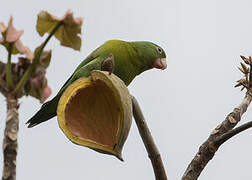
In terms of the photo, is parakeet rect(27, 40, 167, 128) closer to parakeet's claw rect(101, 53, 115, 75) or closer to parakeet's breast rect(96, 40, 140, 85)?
parakeet's breast rect(96, 40, 140, 85)

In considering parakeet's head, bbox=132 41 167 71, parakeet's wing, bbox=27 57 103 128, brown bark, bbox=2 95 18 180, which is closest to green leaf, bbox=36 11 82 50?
brown bark, bbox=2 95 18 180

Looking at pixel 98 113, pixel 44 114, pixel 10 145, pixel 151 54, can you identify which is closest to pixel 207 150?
pixel 98 113

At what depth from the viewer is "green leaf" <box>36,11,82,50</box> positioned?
45.0 inches

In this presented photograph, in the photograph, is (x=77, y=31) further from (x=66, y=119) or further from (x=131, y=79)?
(x=131, y=79)

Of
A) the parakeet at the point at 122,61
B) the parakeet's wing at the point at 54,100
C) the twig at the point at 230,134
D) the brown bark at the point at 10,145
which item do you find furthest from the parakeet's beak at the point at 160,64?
the brown bark at the point at 10,145

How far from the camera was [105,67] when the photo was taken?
1.47 meters

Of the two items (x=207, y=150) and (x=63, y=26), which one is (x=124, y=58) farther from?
(x=63, y=26)

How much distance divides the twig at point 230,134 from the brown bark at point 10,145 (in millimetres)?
715

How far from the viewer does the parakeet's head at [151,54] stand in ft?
9.89

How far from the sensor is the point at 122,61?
9.55ft

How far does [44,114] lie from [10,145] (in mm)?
1942

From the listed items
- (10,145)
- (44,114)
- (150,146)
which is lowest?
(44,114)

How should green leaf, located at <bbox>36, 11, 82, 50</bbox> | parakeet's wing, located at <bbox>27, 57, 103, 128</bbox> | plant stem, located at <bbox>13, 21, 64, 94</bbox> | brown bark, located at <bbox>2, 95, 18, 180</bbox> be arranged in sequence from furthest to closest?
parakeet's wing, located at <bbox>27, 57, 103, 128</bbox>, green leaf, located at <bbox>36, 11, 82, 50</bbox>, plant stem, located at <bbox>13, 21, 64, 94</bbox>, brown bark, located at <bbox>2, 95, 18, 180</bbox>

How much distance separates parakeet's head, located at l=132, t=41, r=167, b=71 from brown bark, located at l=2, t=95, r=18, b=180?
2197 mm
